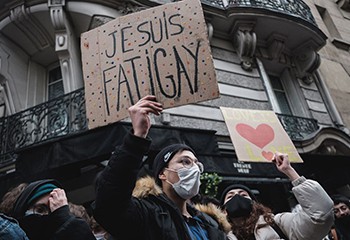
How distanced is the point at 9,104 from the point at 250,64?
21.1ft

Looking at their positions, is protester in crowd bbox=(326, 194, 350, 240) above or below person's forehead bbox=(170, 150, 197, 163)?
below

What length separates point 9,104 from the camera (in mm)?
7555

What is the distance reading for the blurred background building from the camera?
19.0 ft

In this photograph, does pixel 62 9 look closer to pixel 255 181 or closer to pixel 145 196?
pixel 255 181

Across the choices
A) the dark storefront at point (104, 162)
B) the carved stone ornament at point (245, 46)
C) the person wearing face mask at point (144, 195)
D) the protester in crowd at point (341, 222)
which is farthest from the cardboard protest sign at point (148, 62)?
the carved stone ornament at point (245, 46)

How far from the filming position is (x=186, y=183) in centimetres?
213

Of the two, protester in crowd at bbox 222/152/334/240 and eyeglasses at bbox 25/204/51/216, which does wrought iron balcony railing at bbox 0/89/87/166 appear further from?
eyeglasses at bbox 25/204/51/216

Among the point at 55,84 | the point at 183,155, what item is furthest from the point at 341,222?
the point at 55,84

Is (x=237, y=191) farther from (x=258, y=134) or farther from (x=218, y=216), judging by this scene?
(x=258, y=134)

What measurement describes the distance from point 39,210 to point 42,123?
532cm

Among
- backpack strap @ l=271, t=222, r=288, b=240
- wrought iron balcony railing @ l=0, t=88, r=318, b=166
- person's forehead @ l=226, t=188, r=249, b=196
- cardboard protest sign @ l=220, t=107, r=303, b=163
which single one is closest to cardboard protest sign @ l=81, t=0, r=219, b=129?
person's forehead @ l=226, t=188, r=249, b=196

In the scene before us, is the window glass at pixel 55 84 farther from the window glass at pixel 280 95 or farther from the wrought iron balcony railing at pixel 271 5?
the window glass at pixel 280 95

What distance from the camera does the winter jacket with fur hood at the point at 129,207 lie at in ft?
Result: 5.00

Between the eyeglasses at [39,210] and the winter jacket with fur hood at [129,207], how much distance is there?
582 mm
